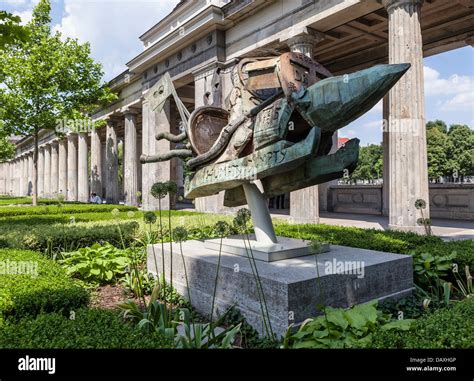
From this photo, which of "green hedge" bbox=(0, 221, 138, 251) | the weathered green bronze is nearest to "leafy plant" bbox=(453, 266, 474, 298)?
the weathered green bronze

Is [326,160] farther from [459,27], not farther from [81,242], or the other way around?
[459,27]

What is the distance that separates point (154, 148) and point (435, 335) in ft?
69.0

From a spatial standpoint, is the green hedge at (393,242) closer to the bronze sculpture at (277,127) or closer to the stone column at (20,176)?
the bronze sculpture at (277,127)

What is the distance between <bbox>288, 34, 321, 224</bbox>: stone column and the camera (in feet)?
48.9

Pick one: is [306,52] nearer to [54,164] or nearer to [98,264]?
[98,264]

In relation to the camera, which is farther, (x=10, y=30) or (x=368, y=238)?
(x=368, y=238)

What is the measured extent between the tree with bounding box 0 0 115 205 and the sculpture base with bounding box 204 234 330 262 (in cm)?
1694

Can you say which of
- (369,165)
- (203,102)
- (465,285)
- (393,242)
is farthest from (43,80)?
(369,165)

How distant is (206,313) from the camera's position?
592 cm

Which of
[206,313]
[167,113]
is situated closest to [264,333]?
[206,313]

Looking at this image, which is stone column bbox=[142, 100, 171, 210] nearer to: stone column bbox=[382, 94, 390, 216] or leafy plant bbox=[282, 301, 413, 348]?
stone column bbox=[382, 94, 390, 216]

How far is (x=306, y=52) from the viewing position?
48.9ft
